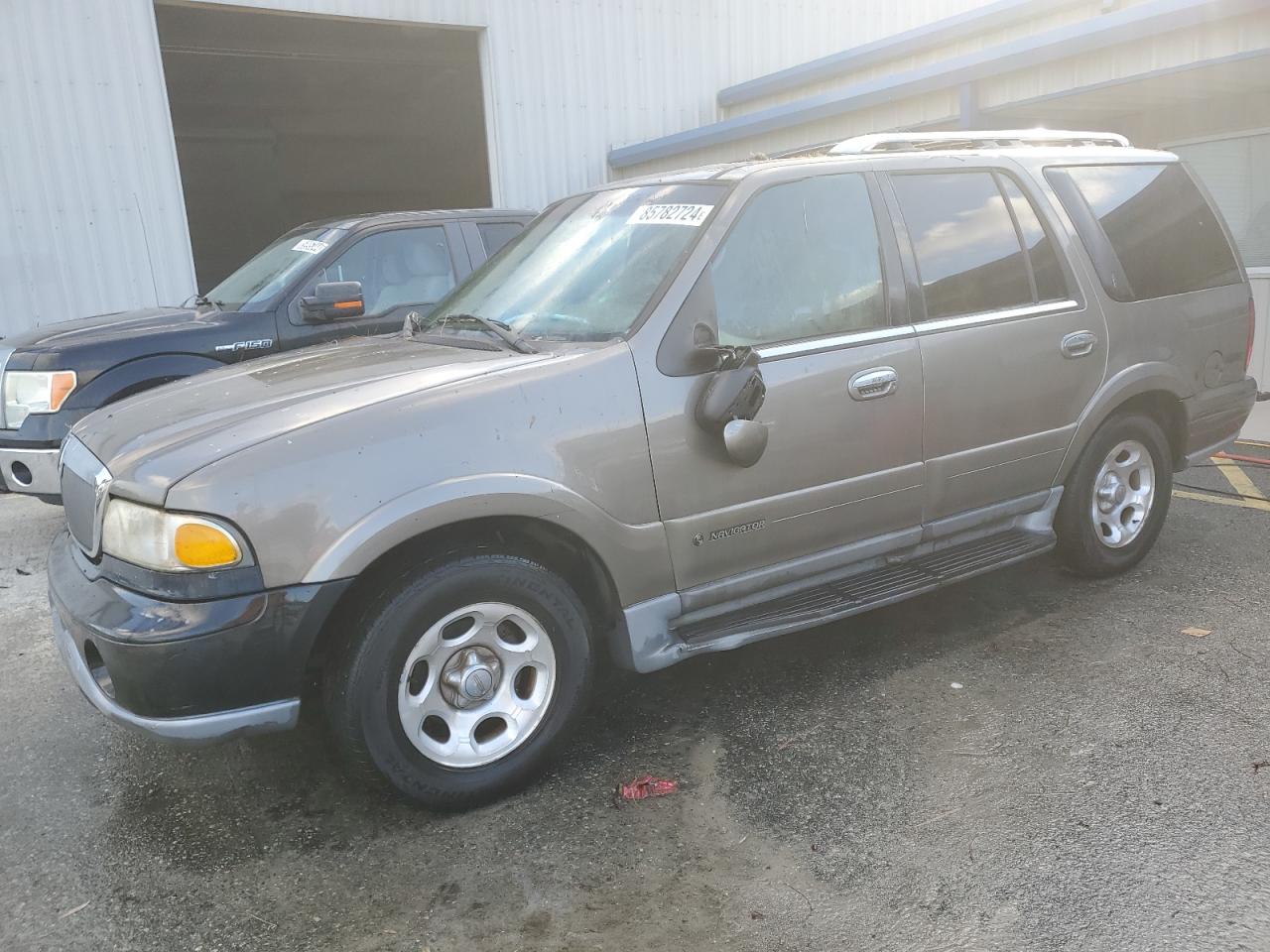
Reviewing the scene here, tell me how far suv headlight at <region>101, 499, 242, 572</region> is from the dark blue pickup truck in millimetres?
2699

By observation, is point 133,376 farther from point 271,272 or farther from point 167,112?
point 167,112

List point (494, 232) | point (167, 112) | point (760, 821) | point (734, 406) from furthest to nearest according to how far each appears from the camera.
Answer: point (167, 112) → point (494, 232) → point (734, 406) → point (760, 821)

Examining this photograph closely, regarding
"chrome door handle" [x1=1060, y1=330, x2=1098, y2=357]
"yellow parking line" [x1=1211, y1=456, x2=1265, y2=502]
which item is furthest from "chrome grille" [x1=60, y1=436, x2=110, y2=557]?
"yellow parking line" [x1=1211, y1=456, x2=1265, y2=502]

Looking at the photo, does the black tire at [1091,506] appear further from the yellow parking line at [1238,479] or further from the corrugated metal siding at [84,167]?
the corrugated metal siding at [84,167]

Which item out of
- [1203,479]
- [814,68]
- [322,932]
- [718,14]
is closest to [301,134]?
[718,14]

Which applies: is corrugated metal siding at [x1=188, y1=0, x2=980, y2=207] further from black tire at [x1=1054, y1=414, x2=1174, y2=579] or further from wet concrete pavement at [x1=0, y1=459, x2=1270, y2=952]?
wet concrete pavement at [x1=0, y1=459, x2=1270, y2=952]

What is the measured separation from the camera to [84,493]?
2.95 metres

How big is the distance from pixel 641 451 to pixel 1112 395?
2.32m

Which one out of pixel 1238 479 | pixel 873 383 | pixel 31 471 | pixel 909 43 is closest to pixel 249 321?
pixel 31 471

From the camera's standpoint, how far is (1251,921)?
Answer: 232cm

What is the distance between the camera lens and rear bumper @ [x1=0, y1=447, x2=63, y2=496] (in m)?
5.13

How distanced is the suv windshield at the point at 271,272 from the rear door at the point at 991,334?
3891 millimetres

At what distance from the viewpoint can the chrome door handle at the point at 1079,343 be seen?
4020mm

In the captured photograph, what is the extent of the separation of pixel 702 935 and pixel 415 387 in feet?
5.37
